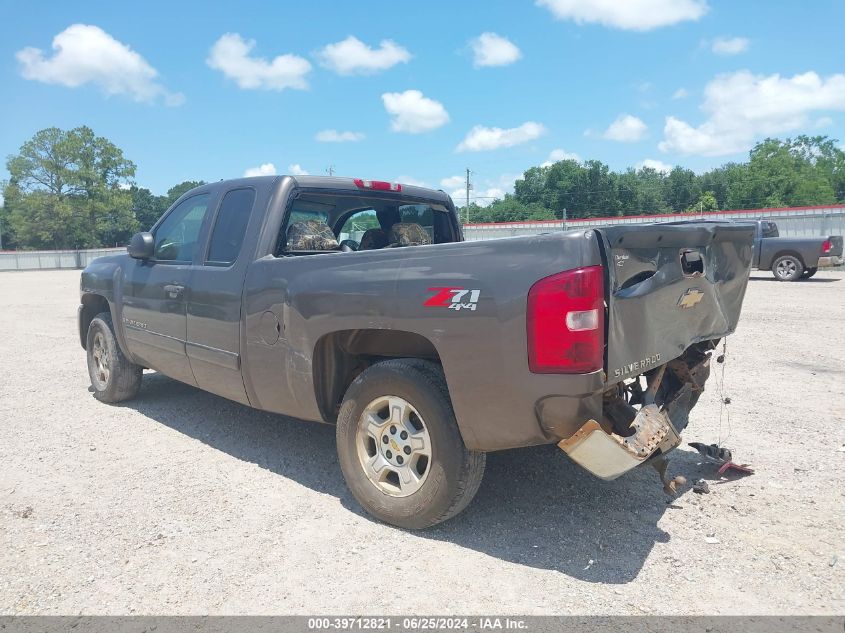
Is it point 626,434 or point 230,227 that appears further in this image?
point 230,227

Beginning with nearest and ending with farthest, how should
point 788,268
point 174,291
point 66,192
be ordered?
point 174,291
point 788,268
point 66,192

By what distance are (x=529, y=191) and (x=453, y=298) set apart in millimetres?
70667

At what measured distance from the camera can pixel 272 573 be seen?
2.98 metres

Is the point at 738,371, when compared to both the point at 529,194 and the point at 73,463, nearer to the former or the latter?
the point at 73,463

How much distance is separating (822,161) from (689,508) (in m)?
98.9

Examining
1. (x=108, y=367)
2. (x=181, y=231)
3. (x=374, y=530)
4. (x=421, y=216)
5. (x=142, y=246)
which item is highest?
(x=421, y=216)

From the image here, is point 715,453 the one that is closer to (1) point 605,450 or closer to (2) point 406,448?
(1) point 605,450

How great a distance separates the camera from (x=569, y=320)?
268cm

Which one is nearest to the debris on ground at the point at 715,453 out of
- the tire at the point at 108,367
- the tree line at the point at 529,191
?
the tire at the point at 108,367

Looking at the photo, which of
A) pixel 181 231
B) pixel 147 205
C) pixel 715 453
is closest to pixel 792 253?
pixel 715 453

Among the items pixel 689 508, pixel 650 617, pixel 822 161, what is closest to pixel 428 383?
pixel 650 617

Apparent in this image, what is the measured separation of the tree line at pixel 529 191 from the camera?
63.5 metres

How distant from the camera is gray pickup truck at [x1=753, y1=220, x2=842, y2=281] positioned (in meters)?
16.9

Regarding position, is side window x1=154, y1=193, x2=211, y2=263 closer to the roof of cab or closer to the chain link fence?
the roof of cab
